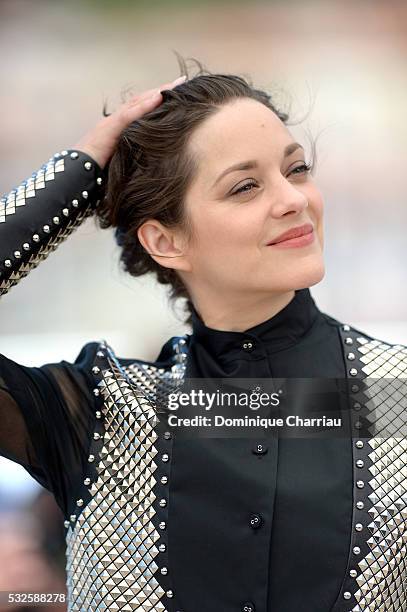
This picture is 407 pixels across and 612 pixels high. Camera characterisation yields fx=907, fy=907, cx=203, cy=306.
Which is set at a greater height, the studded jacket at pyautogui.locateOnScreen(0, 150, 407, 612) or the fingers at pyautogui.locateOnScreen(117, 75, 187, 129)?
the fingers at pyautogui.locateOnScreen(117, 75, 187, 129)

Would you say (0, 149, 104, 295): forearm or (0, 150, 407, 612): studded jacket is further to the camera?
(0, 149, 104, 295): forearm

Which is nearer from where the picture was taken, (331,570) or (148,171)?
(331,570)

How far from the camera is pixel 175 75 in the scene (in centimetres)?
428

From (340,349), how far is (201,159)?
1.44 ft

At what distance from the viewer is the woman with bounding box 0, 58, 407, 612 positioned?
1.54 meters

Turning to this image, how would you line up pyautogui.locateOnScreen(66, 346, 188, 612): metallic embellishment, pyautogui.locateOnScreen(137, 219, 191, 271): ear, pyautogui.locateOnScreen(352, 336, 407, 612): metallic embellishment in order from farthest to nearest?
pyautogui.locateOnScreen(137, 219, 191, 271): ear, pyautogui.locateOnScreen(66, 346, 188, 612): metallic embellishment, pyautogui.locateOnScreen(352, 336, 407, 612): metallic embellishment

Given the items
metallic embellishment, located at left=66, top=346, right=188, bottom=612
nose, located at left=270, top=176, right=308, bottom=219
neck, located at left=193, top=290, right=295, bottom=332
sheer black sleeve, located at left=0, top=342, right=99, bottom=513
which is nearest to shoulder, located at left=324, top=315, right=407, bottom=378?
neck, located at left=193, top=290, right=295, bottom=332

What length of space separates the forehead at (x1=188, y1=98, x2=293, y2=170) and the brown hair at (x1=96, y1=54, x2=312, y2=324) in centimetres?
2

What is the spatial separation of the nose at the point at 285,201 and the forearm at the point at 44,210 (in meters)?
0.39

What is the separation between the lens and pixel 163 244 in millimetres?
1771

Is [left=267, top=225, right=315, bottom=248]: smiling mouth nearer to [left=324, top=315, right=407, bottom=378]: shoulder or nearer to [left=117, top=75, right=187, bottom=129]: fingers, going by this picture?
[left=324, top=315, right=407, bottom=378]: shoulder

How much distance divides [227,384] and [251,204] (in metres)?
0.35

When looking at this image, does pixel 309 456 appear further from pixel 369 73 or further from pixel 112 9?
pixel 112 9

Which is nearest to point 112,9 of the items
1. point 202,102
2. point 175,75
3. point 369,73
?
point 175,75
